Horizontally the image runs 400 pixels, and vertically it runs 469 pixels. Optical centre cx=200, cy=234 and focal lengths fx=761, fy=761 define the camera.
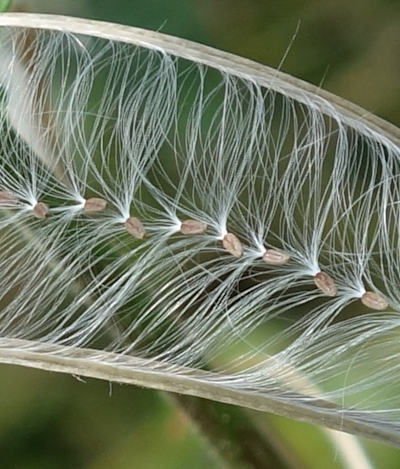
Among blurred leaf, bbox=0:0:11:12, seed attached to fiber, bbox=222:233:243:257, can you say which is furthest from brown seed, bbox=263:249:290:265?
blurred leaf, bbox=0:0:11:12

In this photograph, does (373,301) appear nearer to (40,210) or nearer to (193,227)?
(193,227)

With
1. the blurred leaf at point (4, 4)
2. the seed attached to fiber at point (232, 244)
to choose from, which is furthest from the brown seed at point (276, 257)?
the blurred leaf at point (4, 4)

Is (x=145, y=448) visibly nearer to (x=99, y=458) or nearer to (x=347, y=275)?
(x=99, y=458)

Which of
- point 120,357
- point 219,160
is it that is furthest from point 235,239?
point 120,357

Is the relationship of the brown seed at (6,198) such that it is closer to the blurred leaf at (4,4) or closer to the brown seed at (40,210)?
the brown seed at (40,210)

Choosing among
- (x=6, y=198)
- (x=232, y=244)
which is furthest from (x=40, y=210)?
(x=232, y=244)

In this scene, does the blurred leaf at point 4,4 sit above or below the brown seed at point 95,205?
above
